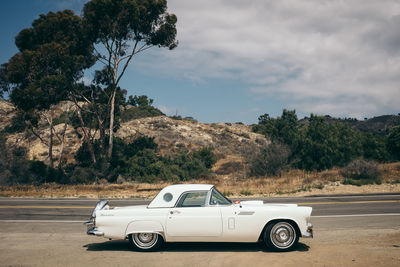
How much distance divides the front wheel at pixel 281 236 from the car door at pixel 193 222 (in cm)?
106

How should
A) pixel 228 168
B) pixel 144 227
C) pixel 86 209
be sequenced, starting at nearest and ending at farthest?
pixel 144 227 < pixel 86 209 < pixel 228 168

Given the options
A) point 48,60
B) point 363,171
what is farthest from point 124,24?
point 363,171

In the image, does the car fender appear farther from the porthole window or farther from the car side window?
the car side window

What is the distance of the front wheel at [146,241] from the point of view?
7.21 meters

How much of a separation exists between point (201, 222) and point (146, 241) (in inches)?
52.6

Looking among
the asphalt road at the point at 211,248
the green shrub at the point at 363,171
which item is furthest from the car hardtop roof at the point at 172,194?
the green shrub at the point at 363,171

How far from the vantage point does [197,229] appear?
7055 mm

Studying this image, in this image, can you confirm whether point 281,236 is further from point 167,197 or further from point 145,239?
point 145,239

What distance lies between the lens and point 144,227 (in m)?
7.18

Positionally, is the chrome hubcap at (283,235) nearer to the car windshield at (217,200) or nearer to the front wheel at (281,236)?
the front wheel at (281,236)

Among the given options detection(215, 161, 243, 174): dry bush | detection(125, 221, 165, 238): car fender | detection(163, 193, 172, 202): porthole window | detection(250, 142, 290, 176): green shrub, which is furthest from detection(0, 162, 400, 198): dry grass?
detection(215, 161, 243, 174): dry bush

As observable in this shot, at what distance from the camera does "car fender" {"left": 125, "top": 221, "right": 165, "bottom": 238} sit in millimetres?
7141

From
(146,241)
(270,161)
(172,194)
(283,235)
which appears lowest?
(146,241)

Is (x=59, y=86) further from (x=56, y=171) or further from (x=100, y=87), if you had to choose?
(x=56, y=171)
